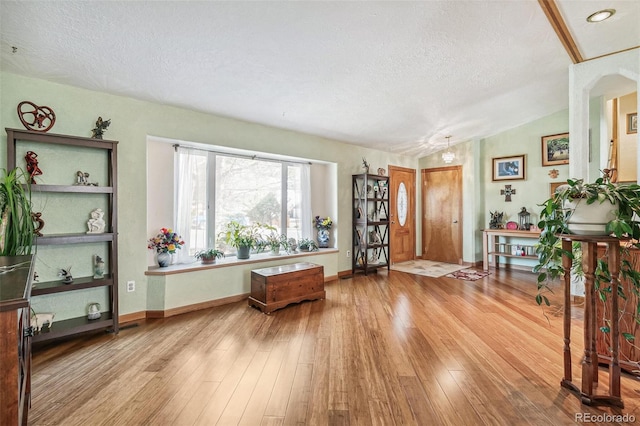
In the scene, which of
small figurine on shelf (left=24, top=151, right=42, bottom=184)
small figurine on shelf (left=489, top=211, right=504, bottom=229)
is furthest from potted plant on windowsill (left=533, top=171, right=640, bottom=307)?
small figurine on shelf (left=489, top=211, right=504, bottom=229)

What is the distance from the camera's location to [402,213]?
21.4ft

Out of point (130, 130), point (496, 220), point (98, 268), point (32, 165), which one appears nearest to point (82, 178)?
point (32, 165)

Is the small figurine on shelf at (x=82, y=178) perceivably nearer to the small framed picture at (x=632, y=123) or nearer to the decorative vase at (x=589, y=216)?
the decorative vase at (x=589, y=216)

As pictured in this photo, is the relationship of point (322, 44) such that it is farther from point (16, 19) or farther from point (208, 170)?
point (208, 170)

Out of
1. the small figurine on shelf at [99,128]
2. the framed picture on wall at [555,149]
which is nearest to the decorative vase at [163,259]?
the small figurine on shelf at [99,128]

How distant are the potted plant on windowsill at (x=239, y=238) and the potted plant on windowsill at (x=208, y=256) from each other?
0.82 feet

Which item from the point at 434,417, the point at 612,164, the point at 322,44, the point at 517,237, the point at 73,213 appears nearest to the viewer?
the point at 434,417

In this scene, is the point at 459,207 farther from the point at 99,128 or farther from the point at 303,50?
the point at 99,128

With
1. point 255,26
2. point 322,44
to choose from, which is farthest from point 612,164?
point 255,26

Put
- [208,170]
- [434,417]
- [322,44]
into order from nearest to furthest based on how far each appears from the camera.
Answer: [434,417], [322,44], [208,170]

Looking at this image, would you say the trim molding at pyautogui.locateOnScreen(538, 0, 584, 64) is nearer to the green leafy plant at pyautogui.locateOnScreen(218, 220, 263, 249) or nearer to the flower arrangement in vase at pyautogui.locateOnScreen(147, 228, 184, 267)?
the green leafy plant at pyautogui.locateOnScreen(218, 220, 263, 249)

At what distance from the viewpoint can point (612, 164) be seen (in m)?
4.25

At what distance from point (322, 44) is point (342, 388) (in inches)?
102

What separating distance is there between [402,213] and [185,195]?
448cm
